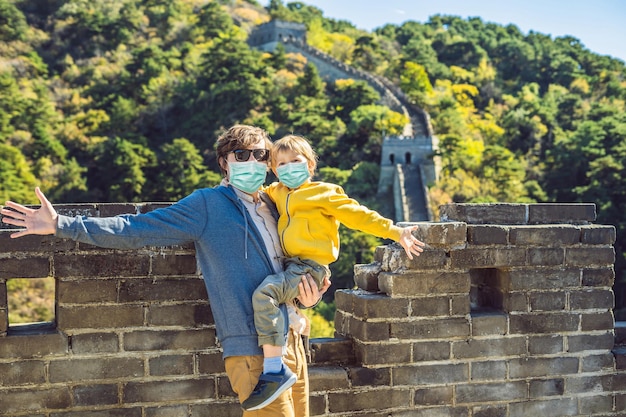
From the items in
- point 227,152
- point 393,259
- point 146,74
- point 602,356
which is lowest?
point 602,356

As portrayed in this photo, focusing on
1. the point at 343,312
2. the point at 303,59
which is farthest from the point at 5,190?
the point at 343,312

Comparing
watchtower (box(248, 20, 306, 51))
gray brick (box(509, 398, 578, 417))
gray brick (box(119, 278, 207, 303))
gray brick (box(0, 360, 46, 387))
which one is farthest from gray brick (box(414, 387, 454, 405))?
watchtower (box(248, 20, 306, 51))

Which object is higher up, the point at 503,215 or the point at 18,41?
the point at 18,41

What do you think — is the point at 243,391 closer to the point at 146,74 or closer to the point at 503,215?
the point at 503,215

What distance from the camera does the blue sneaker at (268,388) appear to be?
298 cm

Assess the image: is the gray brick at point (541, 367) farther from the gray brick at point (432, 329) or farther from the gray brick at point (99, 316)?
the gray brick at point (99, 316)

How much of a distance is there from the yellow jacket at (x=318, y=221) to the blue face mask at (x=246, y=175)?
0.16 metres

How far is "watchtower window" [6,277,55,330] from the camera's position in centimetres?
2902

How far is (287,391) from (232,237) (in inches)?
26.5

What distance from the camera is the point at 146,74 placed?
64.8 meters

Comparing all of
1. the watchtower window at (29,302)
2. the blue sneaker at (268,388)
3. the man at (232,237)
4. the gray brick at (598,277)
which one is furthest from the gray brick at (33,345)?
the watchtower window at (29,302)

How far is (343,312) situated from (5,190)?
41.4 m

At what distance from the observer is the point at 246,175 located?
334 centimetres

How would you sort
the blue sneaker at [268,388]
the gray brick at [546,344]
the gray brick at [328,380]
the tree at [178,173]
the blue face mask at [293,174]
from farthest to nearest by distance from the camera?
the tree at [178,173], the gray brick at [546,344], the gray brick at [328,380], the blue face mask at [293,174], the blue sneaker at [268,388]
